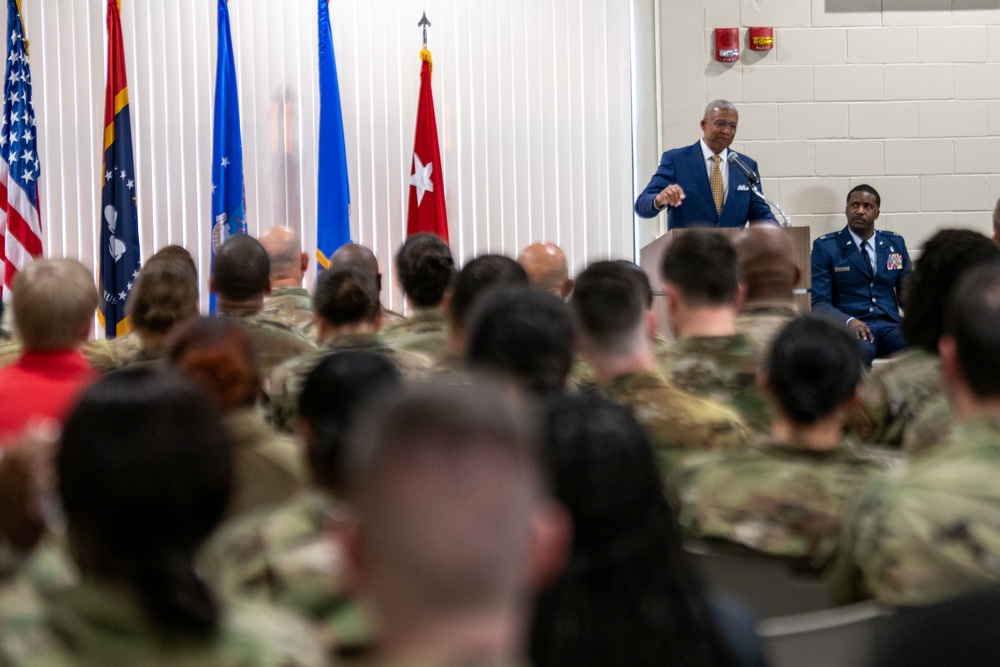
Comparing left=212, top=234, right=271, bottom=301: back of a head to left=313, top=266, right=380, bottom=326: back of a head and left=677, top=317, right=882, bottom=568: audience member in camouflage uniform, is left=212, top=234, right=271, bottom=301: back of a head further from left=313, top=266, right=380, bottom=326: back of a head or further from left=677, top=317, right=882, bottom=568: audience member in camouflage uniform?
left=677, top=317, right=882, bottom=568: audience member in camouflage uniform

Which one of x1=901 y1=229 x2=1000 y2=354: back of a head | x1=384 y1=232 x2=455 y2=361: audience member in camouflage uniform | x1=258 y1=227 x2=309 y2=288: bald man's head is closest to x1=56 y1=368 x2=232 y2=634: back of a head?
x1=901 y1=229 x2=1000 y2=354: back of a head

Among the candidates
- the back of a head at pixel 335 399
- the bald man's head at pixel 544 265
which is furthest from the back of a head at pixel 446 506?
the bald man's head at pixel 544 265

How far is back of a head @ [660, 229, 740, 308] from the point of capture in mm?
2988

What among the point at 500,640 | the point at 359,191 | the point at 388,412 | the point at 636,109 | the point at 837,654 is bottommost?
the point at 837,654

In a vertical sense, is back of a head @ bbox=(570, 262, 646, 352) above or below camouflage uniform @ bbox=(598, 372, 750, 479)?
above

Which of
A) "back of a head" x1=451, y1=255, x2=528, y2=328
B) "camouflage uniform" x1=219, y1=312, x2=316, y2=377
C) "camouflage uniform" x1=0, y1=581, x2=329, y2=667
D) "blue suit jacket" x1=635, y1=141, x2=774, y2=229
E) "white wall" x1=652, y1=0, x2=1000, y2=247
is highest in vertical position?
"white wall" x1=652, y1=0, x2=1000, y2=247

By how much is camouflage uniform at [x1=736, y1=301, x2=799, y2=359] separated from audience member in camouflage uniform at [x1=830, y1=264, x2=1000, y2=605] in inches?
52.7

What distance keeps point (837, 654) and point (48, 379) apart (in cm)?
181

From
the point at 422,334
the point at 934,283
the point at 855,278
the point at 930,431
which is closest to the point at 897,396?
the point at 934,283

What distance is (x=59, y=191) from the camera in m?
7.42

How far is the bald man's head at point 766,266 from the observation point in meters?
3.45

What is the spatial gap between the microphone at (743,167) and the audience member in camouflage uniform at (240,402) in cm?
419

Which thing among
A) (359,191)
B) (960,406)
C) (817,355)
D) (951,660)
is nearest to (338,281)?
(817,355)

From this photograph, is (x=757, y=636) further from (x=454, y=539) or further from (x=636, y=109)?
(x=636, y=109)
